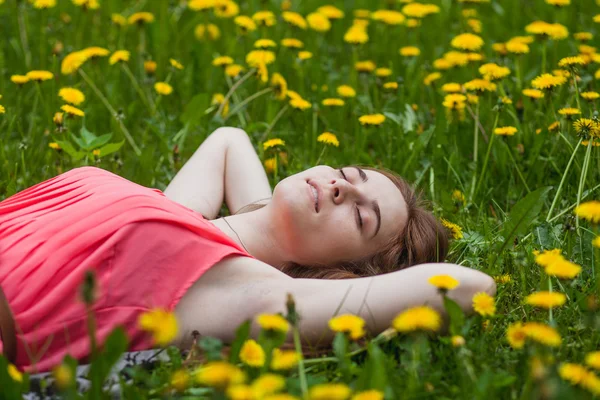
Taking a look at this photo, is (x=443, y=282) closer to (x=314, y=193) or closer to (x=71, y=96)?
(x=314, y=193)

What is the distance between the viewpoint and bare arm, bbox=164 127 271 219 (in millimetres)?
2668

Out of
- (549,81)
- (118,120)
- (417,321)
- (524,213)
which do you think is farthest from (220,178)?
(417,321)

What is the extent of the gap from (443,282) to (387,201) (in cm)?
53

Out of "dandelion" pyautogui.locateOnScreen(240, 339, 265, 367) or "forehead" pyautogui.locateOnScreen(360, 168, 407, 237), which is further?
"forehead" pyautogui.locateOnScreen(360, 168, 407, 237)

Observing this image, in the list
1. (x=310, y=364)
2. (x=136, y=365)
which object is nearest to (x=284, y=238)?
(x=310, y=364)

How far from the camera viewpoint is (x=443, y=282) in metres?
1.73

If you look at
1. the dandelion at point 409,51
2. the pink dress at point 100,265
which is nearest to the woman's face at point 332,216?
the pink dress at point 100,265

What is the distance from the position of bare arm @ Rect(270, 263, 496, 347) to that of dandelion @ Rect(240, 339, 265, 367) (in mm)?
193

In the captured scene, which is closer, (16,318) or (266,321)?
(266,321)

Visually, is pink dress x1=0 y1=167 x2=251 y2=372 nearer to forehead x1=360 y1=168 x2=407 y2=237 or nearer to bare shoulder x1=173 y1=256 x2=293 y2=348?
bare shoulder x1=173 y1=256 x2=293 y2=348

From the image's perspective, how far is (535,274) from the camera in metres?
2.23

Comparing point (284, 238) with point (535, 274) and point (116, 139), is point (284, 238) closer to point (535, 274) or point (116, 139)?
point (535, 274)

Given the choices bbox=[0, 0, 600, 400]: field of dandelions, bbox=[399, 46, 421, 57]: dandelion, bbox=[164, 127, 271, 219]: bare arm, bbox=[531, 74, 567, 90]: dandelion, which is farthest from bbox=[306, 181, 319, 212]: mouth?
bbox=[399, 46, 421, 57]: dandelion

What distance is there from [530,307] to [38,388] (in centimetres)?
117
